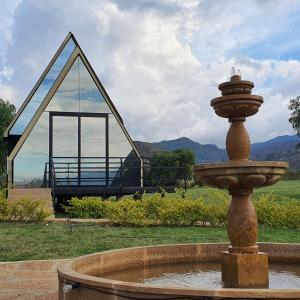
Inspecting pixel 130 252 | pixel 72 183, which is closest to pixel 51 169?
pixel 72 183

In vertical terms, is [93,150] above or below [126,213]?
above

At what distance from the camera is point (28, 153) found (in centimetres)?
2388

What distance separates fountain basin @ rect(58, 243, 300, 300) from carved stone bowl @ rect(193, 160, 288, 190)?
1735mm

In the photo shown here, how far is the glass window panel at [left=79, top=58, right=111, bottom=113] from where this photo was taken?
25047 millimetres

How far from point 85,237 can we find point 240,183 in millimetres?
7944

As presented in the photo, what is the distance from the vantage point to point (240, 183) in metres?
6.29

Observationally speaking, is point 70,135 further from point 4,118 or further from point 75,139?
point 4,118

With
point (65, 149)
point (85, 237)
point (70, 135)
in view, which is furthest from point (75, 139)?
point (85, 237)

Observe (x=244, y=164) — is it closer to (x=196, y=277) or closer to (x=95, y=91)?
(x=196, y=277)

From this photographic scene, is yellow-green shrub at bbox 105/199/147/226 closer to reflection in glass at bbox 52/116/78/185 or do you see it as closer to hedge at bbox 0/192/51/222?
hedge at bbox 0/192/51/222

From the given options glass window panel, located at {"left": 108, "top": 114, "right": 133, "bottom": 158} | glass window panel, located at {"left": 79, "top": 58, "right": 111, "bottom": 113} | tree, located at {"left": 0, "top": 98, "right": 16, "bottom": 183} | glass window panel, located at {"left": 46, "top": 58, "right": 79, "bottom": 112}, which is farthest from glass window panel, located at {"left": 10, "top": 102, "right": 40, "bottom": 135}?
tree, located at {"left": 0, "top": 98, "right": 16, "bottom": 183}

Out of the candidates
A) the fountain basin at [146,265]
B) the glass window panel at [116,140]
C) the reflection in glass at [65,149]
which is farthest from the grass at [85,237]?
the glass window panel at [116,140]

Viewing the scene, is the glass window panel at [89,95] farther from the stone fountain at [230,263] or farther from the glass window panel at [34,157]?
the stone fountain at [230,263]

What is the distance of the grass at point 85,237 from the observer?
11562mm
